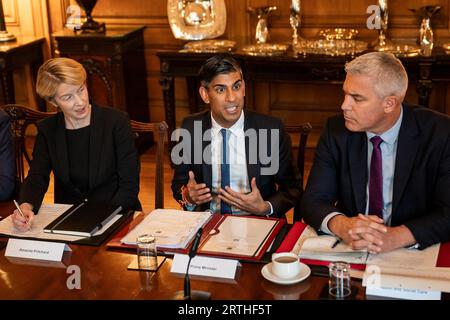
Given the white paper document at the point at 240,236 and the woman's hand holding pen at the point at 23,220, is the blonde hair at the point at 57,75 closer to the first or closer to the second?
the woman's hand holding pen at the point at 23,220

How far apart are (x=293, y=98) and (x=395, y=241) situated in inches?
136

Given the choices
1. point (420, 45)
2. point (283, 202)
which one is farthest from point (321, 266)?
point (420, 45)

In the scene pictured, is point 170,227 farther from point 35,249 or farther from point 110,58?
point 110,58

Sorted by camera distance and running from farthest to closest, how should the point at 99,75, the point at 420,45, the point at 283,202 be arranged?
the point at 99,75
the point at 420,45
the point at 283,202

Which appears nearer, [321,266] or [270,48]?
[321,266]

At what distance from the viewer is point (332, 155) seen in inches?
104

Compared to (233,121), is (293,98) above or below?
below

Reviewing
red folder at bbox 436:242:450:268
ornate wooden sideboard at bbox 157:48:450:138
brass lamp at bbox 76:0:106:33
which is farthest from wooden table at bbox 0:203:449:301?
brass lamp at bbox 76:0:106:33

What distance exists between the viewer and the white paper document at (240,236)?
2.26 m

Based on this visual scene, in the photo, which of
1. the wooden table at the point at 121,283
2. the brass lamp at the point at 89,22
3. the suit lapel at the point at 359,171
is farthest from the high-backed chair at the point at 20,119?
the brass lamp at the point at 89,22

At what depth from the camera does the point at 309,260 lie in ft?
7.11

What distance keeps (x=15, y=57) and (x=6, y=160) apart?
8.92 ft

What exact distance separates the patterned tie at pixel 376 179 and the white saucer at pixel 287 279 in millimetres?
553
